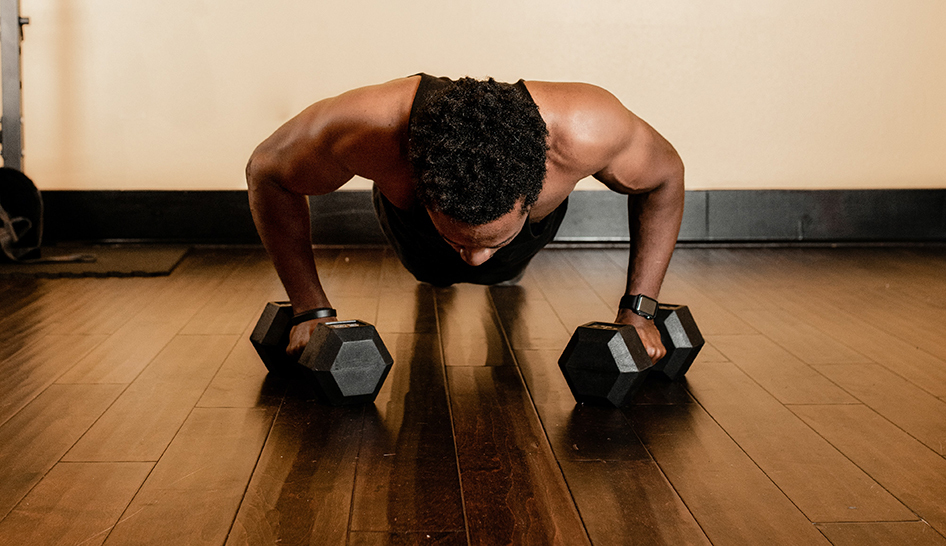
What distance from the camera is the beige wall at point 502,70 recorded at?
10.7ft

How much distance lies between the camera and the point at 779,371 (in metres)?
1.75

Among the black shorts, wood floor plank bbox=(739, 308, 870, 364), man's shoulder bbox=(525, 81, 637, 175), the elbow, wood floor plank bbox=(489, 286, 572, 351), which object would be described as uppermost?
man's shoulder bbox=(525, 81, 637, 175)

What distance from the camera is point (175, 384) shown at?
1.63m

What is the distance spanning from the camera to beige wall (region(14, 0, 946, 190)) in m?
3.25

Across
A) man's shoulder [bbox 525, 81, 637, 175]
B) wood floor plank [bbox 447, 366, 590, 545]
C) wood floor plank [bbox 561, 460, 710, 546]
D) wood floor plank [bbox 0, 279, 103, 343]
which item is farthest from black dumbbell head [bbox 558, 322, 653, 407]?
wood floor plank [bbox 0, 279, 103, 343]

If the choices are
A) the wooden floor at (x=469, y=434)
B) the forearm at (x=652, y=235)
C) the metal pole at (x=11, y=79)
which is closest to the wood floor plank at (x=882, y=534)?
the wooden floor at (x=469, y=434)

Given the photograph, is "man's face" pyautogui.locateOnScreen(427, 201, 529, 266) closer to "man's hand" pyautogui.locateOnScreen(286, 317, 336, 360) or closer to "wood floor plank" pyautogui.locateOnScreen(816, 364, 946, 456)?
"man's hand" pyautogui.locateOnScreen(286, 317, 336, 360)

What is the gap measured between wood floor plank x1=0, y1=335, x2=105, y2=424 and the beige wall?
5.20ft

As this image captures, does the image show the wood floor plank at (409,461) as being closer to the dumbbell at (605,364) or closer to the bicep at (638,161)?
the dumbbell at (605,364)

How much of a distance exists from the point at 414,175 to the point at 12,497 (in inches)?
31.2

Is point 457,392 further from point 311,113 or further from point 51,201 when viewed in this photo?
point 51,201

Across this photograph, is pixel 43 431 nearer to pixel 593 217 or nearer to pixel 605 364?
pixel 605 364

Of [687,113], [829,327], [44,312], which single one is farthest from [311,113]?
[687,113]

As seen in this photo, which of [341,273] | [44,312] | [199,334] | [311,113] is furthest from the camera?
[341,273]
